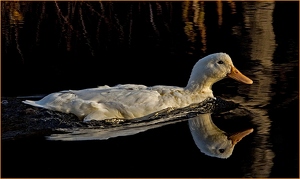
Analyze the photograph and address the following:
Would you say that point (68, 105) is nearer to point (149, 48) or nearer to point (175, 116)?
point (175, 116)

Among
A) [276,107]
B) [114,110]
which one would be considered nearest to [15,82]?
[114,110]

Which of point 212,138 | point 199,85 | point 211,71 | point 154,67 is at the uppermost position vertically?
point 211,71

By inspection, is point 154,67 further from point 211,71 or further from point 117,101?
point 117,101

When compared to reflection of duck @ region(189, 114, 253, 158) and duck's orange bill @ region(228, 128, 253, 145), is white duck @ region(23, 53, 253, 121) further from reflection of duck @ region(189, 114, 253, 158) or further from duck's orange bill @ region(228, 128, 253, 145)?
duck's orange bill @ region(228, 128, 253, 145)

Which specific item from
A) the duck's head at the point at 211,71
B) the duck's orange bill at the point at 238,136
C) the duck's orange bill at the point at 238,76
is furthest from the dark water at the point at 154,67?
the duck's head at the point at 211,71

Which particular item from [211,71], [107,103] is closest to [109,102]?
[107,103]

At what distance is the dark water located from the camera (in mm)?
7539

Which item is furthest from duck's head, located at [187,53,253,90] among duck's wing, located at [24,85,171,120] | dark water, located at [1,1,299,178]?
duck's wing, located at [24,85,171,120]

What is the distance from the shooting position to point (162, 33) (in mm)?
14078

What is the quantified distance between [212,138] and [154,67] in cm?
310

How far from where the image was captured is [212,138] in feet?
28.0

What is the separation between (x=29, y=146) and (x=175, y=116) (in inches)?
84.2

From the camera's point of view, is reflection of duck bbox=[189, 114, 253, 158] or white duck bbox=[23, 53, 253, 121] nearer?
reflection of duck bbox=[189, 114, 253, 158]

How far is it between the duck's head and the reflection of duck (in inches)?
29.6
